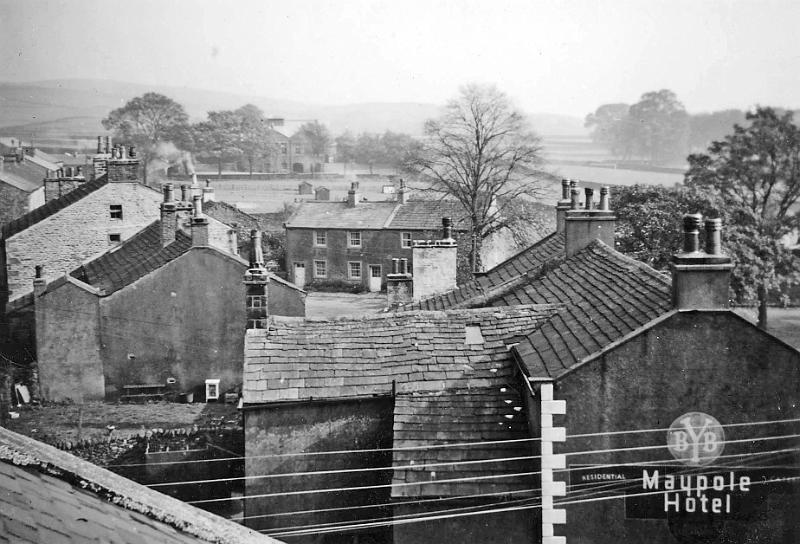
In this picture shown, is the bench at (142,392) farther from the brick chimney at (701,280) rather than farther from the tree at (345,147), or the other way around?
the tree at (345,147)

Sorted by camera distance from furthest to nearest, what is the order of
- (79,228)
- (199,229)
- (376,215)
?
(376,215), (79,228), (199,229)

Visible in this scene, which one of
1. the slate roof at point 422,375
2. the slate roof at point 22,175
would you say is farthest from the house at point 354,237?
the slate roof at point 422,375

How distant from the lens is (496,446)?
493 inches

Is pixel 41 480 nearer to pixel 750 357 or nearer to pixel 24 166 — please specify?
pixel 750 357

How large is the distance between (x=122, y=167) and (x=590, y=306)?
25060mm

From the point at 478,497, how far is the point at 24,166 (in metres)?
50.1

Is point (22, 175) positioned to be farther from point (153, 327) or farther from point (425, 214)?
point (153, 327)

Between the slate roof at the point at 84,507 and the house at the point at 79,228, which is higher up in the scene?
the house at the point at 79,228

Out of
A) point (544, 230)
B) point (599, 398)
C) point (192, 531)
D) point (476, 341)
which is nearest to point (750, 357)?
point (599, 398)

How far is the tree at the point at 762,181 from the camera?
3519 centimetres

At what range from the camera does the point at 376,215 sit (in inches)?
2041

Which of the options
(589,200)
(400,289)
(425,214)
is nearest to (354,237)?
(425,214)

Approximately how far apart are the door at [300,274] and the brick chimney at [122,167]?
1837 centimetres

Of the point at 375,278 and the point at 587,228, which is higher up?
the point at 587,228
